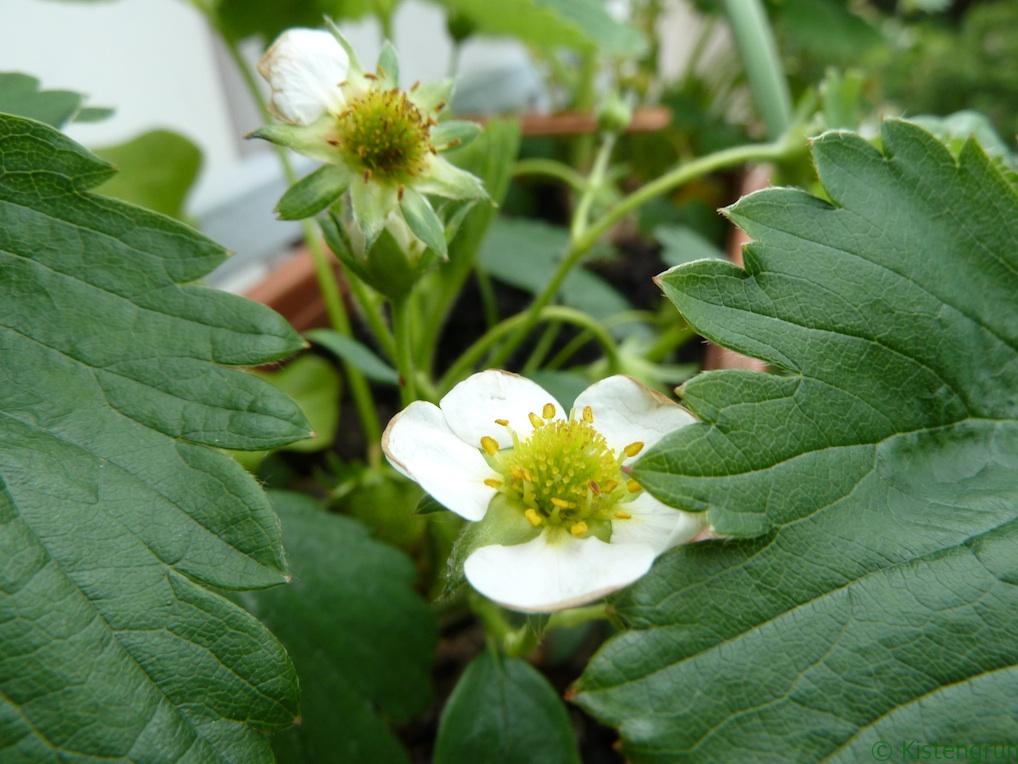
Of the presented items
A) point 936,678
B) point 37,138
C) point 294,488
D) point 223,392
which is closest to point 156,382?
point 223,392

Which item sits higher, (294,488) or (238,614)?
(238,614)

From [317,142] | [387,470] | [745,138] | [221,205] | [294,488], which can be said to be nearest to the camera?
[317,142]

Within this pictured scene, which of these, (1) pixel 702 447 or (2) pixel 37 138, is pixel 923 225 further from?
(2) pixel 37 138

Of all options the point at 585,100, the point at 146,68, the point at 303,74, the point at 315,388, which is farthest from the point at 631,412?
the point at 585,100

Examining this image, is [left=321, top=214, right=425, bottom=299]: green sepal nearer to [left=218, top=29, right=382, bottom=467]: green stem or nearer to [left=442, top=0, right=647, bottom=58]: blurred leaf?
[left=218, top=29, right=382, bottom=467]: green stem

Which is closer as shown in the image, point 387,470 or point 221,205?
point 387,470

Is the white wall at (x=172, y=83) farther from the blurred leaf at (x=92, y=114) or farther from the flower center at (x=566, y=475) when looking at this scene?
the flower center at (x=566, y=475)

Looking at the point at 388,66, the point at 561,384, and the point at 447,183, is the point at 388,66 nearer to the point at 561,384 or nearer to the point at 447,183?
the point at 447,183
